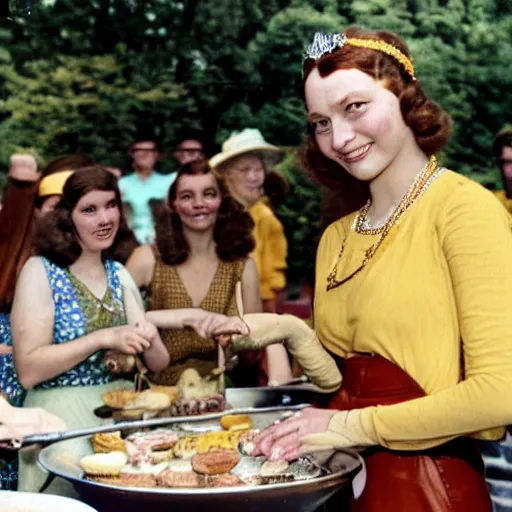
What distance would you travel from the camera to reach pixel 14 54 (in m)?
5.51

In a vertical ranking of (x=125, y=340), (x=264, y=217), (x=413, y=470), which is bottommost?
(x=413, y=470)

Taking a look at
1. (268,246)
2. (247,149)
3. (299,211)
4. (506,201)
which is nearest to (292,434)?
(506,201)

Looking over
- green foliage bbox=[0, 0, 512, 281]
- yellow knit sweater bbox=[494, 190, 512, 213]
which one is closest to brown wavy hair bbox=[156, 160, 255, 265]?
yellow knit sweater bbox=[494, 190, 512, 213]

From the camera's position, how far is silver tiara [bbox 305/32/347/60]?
1.43 meters

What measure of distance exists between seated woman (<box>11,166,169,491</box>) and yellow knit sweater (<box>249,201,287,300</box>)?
172 cm

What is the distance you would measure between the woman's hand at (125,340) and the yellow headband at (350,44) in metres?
0.94

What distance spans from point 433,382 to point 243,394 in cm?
79

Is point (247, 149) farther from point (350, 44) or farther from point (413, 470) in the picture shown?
point (413, 470)

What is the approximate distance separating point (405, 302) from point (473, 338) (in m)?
0.11

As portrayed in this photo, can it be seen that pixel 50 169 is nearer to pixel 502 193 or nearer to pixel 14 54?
pixel 502 193

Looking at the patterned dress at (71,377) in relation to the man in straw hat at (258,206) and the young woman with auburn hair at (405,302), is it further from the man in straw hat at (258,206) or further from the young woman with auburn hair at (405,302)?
the man in straw hat at (258,206)

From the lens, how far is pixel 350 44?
4.66 feet

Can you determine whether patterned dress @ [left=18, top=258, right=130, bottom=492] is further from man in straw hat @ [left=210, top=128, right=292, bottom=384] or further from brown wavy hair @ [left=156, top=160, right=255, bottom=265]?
man in straw hat @ [left=210, top=128, right=292, bottom=384]

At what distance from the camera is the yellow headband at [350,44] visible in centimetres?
142
